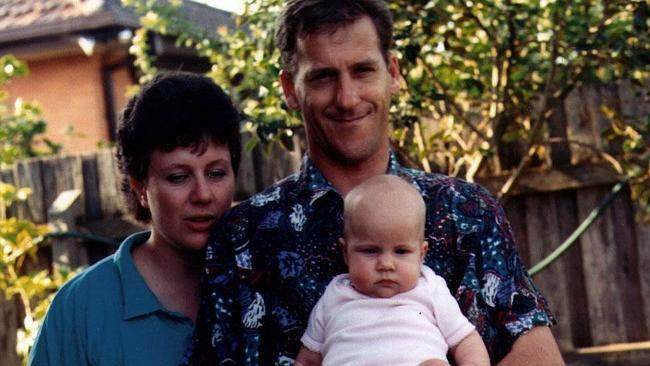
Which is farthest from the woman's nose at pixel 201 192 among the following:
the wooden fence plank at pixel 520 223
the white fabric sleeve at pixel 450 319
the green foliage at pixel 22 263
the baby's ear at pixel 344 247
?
the wooden fence plank at pixel 520 223

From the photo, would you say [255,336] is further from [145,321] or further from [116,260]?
[116,260]

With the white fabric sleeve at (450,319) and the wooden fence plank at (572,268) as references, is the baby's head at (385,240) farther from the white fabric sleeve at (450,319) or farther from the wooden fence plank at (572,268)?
the wooden fence plank at (572,268)

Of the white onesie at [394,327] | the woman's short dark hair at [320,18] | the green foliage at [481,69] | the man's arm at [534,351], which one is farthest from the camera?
the green foliage at [481,69]

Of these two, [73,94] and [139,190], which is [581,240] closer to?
[139,190]

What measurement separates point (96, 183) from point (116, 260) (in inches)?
125

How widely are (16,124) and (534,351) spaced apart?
5817 millimetres

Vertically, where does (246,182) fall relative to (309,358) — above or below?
above

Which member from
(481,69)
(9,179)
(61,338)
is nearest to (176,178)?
(61,338)

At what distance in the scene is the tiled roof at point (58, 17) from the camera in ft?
39.8

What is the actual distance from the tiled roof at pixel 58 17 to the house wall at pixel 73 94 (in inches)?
21.9

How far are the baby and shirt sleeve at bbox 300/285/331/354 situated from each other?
29 mm

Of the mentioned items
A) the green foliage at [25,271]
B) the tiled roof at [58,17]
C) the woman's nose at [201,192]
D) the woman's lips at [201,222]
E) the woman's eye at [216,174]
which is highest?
the tiled roof at [58,17]

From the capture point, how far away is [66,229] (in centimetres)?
658

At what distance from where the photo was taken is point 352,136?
3.12 m
